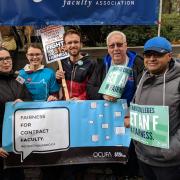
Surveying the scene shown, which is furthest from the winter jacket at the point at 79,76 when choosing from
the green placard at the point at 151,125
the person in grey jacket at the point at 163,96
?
the person in grey jacket at the point at 163,96

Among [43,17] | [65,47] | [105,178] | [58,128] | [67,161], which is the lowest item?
[105,178]

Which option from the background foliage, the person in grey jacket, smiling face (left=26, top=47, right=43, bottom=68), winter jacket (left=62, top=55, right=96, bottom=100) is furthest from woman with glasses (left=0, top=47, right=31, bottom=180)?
the background foliage

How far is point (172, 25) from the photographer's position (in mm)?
11367

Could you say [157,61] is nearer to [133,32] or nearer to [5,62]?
[5,62]

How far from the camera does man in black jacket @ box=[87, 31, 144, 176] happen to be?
460 centimetres

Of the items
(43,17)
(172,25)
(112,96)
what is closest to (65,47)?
(43,17)

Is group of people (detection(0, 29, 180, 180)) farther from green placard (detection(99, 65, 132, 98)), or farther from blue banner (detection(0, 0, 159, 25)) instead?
blue banner (detection(0, 0, 159, 25))

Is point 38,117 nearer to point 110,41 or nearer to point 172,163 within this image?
point 110,41

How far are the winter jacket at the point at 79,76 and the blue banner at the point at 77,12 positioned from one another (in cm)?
74

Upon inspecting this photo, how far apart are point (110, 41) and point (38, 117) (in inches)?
46.4

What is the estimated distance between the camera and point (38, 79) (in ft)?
16.3

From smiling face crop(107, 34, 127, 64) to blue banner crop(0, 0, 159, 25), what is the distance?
96 centimetres

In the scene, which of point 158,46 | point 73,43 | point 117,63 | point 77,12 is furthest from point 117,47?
point 77,12

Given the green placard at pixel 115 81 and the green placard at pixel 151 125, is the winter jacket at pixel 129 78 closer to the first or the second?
the green placard at pixel 115 81
